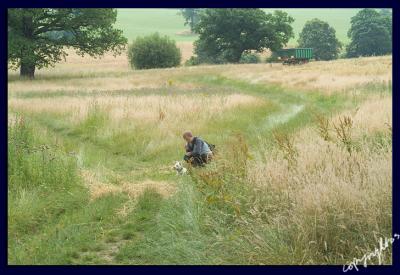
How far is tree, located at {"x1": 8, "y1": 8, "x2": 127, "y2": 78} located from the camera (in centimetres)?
3978

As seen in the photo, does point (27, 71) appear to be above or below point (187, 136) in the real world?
above

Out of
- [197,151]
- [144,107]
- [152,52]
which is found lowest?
[197,151]

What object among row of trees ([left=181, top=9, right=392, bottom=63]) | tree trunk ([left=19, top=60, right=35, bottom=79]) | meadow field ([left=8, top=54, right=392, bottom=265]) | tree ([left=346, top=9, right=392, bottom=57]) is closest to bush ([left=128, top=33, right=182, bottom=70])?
row of trees ([left=181, top=9, right=392, bottom=63])

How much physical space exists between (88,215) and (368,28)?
71.0 meters

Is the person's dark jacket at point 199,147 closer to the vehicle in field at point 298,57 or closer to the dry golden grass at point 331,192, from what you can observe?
the dry golden grass at point 331,192

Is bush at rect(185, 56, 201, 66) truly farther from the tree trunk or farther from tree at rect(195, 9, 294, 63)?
the tree trunk

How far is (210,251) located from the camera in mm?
6113

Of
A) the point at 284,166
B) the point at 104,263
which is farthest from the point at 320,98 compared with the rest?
the point at 104,263

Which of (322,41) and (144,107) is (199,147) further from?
(322,41)

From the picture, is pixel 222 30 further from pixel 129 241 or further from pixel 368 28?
pixel 129 241

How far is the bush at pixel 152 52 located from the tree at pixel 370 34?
27.5 meters

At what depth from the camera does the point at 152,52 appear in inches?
2453

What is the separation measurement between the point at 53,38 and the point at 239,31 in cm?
2753

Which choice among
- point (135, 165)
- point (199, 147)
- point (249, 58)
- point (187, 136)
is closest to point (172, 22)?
point (249, 58)
